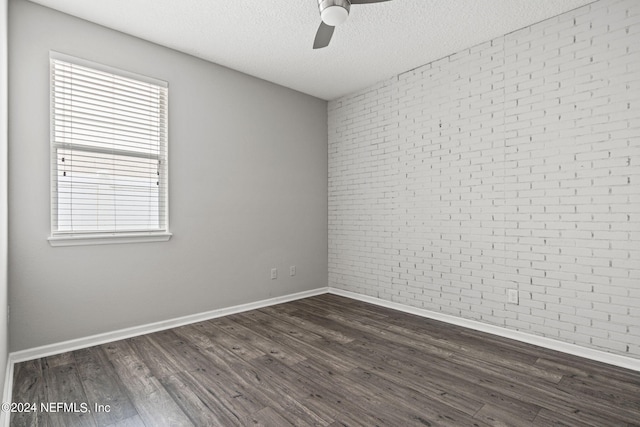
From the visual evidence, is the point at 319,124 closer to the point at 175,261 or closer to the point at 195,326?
the point at 175,261

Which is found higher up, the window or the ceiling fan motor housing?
the ceiling fan motor housing

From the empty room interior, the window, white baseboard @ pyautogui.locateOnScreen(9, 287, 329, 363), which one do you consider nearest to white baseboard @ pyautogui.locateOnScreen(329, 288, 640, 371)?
the empty room interior

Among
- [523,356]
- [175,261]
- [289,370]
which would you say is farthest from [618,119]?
[175,261]

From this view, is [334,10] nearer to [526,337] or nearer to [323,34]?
[323,34]

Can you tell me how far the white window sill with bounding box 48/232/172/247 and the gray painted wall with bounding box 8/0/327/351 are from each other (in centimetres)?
5

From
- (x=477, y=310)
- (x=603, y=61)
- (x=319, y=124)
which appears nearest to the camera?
(x=603, y=61)

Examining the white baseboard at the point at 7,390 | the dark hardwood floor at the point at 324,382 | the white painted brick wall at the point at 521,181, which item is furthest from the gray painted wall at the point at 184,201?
the white painted brick wall at the point at 521,181

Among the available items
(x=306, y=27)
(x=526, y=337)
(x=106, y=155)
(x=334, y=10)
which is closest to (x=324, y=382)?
(x=526, y=337)

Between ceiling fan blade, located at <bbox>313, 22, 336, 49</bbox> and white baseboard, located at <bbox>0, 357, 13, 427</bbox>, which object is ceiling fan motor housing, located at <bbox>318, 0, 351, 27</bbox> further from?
white baseboard, located at <bbox>0, 357, 13, 427</bbox>

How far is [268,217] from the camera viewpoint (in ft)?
13.8

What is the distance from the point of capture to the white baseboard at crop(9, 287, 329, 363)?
2.60 metres

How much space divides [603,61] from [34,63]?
4515 millimetres

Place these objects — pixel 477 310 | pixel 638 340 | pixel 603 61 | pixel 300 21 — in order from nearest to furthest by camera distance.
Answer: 1. pixel 638 340
2. pixel 603 61
3. pixel 300 21
4. pixel 477 310

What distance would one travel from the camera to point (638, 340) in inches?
96.3
